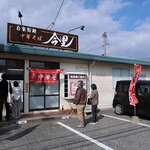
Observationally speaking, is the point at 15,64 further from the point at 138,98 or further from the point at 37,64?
the point at 138,98

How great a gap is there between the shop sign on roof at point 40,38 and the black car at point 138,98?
3644 millimetres

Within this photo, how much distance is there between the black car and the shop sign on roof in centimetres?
364

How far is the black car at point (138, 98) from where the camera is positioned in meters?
9.94

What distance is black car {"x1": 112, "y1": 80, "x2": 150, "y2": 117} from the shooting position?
994 cm

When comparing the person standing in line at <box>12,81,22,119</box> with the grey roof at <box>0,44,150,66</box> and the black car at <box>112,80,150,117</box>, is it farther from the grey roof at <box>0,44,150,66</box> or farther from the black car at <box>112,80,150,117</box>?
the black car at <box>112,80,150,117</box>

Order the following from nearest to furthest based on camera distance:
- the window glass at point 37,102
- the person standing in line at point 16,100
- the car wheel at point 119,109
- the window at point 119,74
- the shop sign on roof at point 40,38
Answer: the person standing in line at point 16,100 < the shop sign on roof at point 40,38 < the window glass at point 37,102 < the car wheel at point 119,109 < the window at point 119,74

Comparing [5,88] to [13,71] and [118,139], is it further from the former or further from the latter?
[118,139]

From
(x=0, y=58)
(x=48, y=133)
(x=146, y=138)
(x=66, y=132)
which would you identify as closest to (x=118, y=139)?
(x=146, y=138)

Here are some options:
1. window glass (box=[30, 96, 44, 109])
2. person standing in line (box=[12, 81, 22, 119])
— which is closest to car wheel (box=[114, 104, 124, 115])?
window glass (box=[30, 96, 44, 109])

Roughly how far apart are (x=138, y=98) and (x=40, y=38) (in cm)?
573

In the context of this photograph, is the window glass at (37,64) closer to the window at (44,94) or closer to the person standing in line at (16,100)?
the window at (44,94)

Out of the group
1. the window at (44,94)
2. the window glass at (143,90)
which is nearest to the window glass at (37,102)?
the window at (44,94)

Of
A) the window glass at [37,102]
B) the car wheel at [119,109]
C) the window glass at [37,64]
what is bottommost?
the car wheel at [119,109]

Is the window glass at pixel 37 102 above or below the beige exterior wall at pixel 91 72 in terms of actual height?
below
